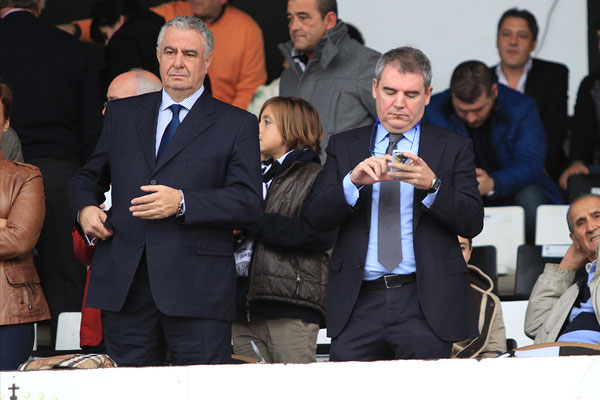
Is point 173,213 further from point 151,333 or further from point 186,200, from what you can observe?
point 151,333

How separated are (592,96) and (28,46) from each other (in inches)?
147

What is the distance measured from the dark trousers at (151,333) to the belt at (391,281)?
0.55m

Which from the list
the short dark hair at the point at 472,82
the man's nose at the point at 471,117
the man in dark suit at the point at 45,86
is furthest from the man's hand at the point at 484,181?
the man in dark suit at the point at 45,86

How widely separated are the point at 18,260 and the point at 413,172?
1.68 m

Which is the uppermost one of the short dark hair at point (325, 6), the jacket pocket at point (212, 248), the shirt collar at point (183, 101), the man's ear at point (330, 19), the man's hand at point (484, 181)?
the short dark hair at point (325, 6)

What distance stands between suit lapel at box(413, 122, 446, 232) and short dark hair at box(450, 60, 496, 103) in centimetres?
239

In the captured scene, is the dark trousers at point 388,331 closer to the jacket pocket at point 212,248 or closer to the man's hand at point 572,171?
the jacket pocket at point 212,248

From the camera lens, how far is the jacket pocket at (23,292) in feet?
12.0

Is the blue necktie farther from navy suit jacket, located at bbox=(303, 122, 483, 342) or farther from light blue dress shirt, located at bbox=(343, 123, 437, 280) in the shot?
light blue dress shirt, located at bbox=(343, 123, 437, 280)

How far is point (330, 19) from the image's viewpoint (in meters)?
5.45

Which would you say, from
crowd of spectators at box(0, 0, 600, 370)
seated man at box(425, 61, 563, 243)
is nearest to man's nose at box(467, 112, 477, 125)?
seated man at box(425, 61, 563, 243)

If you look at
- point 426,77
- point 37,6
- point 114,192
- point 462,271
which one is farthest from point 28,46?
point 462,271

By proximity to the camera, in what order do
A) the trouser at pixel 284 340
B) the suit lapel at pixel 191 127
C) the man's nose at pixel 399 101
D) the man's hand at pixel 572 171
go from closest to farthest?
the man's nose at pixel 399 101
the suit lapel at pixel 191 127
the trouser at pixel 284 340
the man's hand at pixel 572 171

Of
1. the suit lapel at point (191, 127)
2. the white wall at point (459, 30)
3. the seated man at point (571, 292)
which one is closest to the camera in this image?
the suit lapel at point (191, 127)
